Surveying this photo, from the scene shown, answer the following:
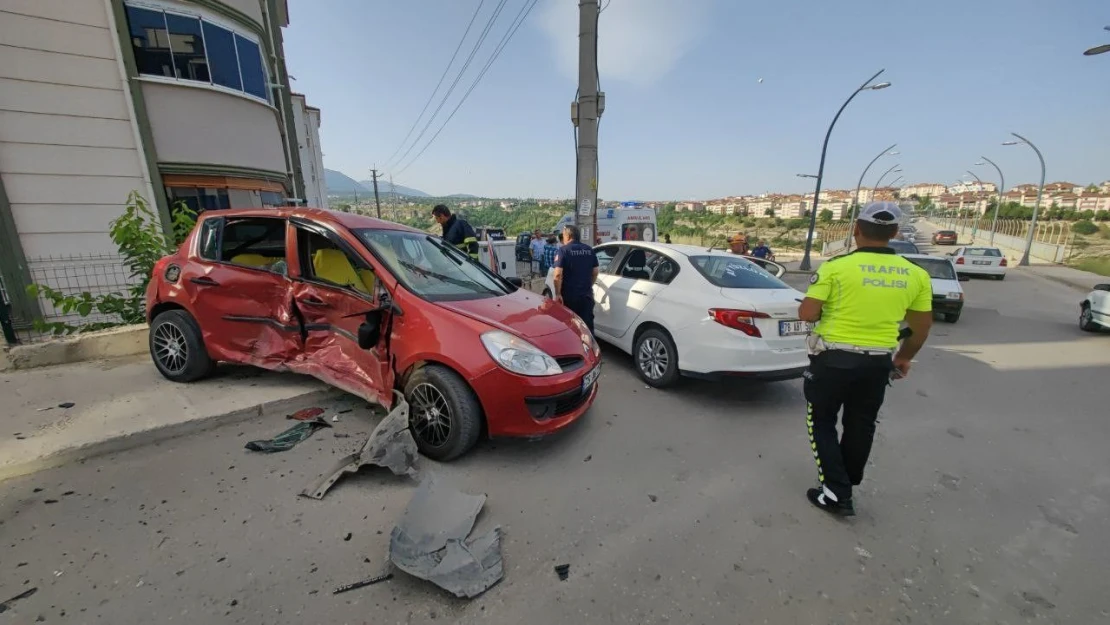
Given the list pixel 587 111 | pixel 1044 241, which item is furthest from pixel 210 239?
pixel 1044 241

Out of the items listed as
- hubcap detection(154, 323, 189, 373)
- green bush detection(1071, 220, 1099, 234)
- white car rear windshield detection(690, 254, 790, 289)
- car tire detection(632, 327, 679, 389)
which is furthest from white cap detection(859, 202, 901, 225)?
green bush detection(1071, 220, 1099, 234)

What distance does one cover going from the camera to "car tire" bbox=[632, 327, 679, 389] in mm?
4715

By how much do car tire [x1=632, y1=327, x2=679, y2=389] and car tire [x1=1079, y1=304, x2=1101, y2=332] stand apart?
30.0 feet

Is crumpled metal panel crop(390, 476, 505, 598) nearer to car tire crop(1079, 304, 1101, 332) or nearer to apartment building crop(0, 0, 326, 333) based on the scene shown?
apartment building crop(0, 0, 326, 333)

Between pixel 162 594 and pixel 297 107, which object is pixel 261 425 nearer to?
pixel 162 594

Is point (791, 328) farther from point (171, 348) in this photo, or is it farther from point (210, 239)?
point (171, 348)

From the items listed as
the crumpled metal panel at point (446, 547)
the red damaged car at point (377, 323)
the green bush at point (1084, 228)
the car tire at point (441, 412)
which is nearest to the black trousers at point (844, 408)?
the red damaged car at point (377, 323)

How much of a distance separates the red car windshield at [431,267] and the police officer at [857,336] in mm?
2498

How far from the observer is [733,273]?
485 centimetres

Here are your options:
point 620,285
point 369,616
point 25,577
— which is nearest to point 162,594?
point 25,577

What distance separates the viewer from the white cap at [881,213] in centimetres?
261

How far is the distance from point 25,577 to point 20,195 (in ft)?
26.8

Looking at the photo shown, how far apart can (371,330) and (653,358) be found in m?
3.02

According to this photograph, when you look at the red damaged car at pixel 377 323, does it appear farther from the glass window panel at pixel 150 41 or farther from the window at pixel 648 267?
the glass window panel at pixel 150 41
